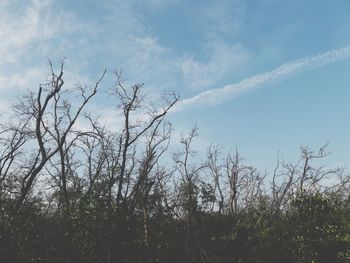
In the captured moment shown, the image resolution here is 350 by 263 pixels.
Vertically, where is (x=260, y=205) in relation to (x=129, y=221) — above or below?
above

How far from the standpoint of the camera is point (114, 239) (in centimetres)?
1588

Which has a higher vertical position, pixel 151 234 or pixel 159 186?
pixel 159 186

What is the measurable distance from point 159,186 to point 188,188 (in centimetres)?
316

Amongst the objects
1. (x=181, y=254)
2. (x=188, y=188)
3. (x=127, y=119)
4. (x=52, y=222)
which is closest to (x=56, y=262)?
(x=52, y=222)

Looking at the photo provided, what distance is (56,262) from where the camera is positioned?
14922 mm

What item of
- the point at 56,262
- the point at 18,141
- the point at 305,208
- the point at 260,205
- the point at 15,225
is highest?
the point at 18,141

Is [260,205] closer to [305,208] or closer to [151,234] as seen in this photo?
[305,208]

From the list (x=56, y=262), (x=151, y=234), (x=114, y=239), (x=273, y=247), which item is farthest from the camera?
(x=273, y=247)

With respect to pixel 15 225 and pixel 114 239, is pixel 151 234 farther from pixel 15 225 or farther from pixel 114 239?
pixel 15 225

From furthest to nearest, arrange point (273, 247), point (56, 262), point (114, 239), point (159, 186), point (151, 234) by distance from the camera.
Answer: point (159, 186)
point (273, 247)
point (151, 234)
point (114, 239)
point (56, 262)

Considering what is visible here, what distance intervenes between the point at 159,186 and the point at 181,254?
13302 mm

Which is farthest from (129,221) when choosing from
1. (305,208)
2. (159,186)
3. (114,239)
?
(159,186)

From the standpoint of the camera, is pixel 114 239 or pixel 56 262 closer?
pixel 56 262

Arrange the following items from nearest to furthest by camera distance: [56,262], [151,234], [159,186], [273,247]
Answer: [56,262] → [151,234] → [273,247] → [159,186]
